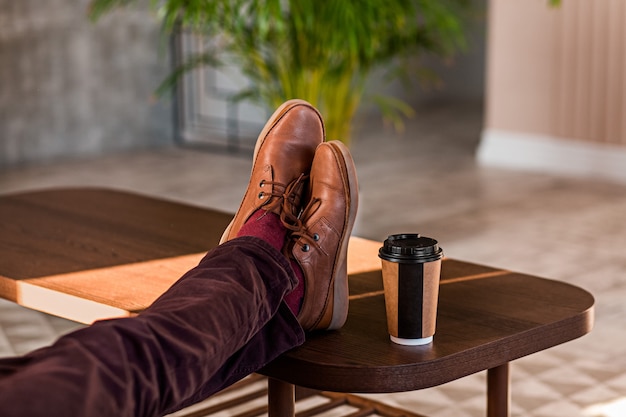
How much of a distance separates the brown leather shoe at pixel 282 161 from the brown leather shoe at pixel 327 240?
0.17ft

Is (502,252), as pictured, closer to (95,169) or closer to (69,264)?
(69,264)

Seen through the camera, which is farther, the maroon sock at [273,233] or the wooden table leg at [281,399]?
the wooden table leg at [281,399]

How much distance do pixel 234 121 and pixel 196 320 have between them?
4.63 metres

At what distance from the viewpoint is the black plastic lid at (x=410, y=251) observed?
1311mm

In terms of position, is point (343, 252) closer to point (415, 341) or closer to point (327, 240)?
point (327, 240)

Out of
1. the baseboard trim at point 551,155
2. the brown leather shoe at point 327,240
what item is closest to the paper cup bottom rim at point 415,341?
the brown leather shoe at point 327,240


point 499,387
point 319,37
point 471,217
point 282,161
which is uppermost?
point 319,37

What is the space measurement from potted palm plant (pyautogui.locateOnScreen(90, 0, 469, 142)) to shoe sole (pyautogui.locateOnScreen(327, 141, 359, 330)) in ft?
4.84

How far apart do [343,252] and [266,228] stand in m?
0.12

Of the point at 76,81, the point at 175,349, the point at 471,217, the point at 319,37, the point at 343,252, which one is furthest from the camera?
the point at 76,81

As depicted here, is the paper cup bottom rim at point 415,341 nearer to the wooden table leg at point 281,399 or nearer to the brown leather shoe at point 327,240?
the brown leather shoe at point 327,240

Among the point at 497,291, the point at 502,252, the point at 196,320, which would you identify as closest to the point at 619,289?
the point at 502,252

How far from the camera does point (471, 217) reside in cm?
396

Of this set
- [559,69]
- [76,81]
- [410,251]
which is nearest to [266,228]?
[410,251]
